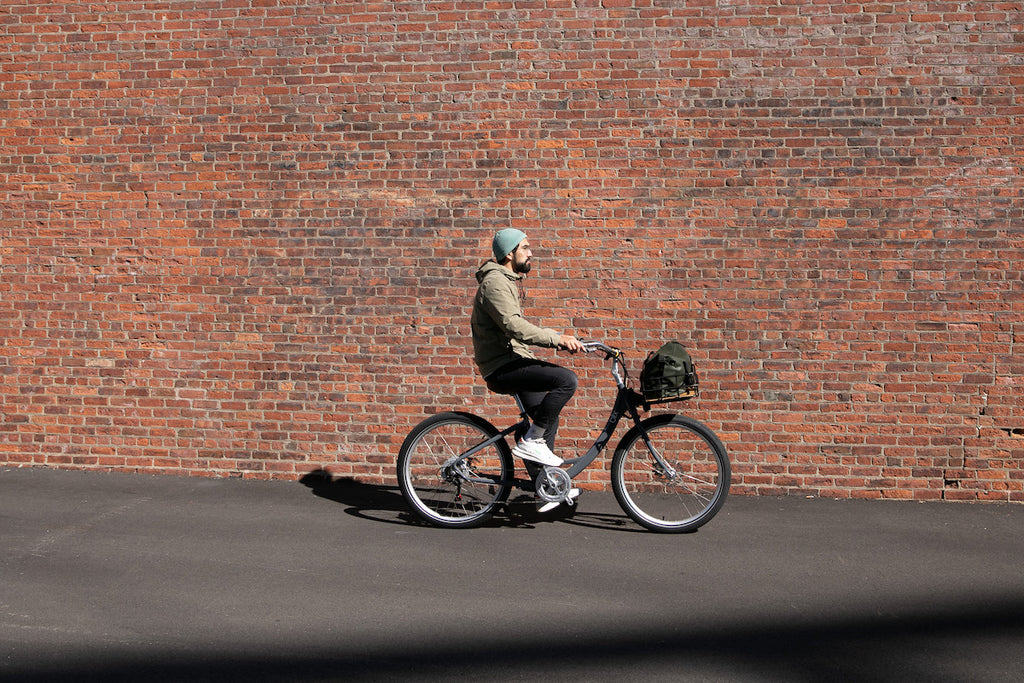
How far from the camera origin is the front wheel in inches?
208

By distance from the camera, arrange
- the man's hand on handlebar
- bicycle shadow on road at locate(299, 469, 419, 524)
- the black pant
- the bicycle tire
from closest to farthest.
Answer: the man's hand on handlebar < the black pant < the bicycle tire < bicycle shadow on road at locate(299, 469, 419, 524)

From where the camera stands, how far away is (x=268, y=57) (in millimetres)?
6742

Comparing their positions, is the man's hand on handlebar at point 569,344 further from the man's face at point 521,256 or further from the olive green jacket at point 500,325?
the man's face at point 521,256

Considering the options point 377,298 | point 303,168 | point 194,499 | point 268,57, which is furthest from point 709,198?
point 194,499

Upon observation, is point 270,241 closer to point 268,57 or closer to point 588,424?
point 268,57

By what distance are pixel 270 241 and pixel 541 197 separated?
84.4 inches

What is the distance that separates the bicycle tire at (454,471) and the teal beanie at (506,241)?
1.04 m

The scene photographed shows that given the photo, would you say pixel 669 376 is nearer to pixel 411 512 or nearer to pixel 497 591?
pixel 497 591

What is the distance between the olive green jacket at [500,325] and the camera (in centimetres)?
509

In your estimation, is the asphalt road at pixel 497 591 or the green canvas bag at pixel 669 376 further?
the green canvas bag at pixel 669 376

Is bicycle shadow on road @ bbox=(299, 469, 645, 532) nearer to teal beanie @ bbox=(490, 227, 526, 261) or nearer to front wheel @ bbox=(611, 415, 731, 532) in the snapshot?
front wheel @ bbox=(611, 415, 731, 532)

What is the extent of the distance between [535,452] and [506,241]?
1308mm

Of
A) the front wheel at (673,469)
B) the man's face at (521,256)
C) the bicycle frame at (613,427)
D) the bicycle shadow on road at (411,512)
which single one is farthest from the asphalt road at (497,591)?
the man's face at (521,256)

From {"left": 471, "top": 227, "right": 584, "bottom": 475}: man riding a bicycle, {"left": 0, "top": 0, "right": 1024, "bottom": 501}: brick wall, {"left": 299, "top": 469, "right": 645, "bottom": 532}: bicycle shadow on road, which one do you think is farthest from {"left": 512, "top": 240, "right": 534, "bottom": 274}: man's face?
{"left": 299, "top": 469, "right": 645, "bottom": 532}: bicycle shadow on road
